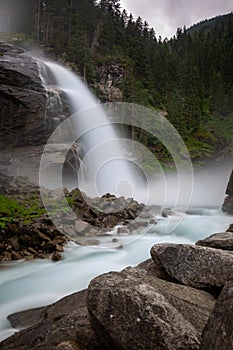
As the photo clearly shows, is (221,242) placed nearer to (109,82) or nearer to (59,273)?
(59,273)

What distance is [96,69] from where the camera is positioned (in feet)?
114

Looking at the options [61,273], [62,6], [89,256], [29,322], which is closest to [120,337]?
[29,322]

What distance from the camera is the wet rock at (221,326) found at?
221cm

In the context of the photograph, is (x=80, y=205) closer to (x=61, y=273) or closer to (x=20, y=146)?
(x=61, y=273)

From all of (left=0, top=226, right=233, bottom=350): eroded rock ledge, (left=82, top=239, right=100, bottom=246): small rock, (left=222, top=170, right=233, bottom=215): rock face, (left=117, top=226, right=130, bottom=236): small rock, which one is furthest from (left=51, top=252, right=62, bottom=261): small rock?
(left=222, top=170, right=233, bottom=215): rock face

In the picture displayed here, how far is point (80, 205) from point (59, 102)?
13.0m

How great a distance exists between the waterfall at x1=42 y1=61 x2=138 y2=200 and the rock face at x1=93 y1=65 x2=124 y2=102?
3.79m

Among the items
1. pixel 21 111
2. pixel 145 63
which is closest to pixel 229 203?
pixel 21 111

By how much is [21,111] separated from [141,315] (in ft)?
71.6

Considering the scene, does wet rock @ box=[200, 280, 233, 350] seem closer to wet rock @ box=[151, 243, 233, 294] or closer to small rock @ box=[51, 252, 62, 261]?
wet rock @ box=[151, 243, 233, 294]

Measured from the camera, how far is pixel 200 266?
13.6 feet

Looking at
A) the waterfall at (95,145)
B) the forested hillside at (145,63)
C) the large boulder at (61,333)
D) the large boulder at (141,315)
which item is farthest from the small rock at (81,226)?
the forested hillside at (145,63)

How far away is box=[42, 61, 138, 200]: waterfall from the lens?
837 inches

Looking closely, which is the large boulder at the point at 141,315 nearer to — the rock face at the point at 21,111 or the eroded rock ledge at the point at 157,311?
the eroded rock ledge at the point at 157,311
